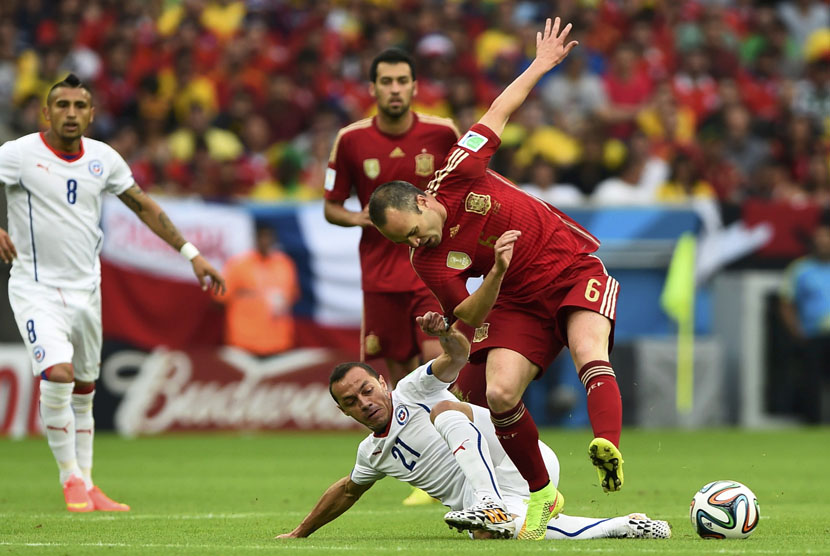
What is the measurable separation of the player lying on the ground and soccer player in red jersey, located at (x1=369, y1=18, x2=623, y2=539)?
15 centimetres

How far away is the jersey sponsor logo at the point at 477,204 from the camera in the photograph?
283 inches

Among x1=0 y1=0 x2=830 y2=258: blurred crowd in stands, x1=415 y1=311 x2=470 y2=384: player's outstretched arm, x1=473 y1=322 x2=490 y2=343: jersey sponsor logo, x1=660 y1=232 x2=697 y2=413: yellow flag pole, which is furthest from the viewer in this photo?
x1=0 y1=0 x2=830 y2=258: blurred crowd in stands

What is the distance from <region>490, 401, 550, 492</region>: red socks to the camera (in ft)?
23.4

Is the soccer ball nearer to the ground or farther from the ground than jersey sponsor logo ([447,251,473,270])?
nearer to the ground

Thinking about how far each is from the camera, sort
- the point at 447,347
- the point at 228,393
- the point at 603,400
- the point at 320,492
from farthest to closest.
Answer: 1. the point at 228,393
2. the point at 320,492
3. the point at 447,347
4. the point at 603,400

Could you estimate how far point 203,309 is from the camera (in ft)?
52.9

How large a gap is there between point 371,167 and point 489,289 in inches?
114

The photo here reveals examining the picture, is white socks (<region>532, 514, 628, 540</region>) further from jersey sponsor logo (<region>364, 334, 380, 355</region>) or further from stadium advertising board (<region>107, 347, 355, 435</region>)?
stadium advertising board (<region>107, 347, 355, 435</region>)

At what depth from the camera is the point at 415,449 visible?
711 centimetres

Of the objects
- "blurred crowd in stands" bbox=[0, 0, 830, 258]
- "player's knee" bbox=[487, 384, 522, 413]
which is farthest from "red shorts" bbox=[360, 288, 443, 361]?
"blurred crowd in stands" bbox=[0, 0, 830, 258]

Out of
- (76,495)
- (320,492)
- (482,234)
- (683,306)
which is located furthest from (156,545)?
(683,306)

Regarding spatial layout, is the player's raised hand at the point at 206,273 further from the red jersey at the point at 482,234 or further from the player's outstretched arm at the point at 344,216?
the red jersey at the point at 482,234

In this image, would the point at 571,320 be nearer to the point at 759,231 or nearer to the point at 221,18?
the point at 759,231

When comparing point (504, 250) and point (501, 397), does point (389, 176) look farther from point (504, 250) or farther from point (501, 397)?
point (504, 250)
